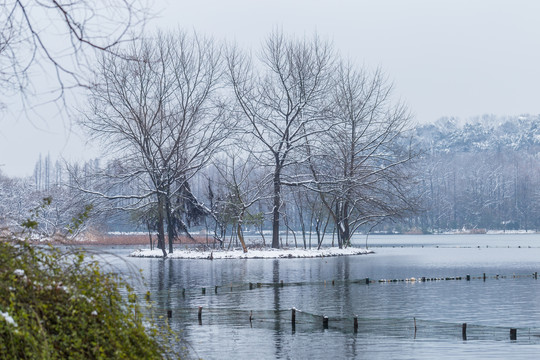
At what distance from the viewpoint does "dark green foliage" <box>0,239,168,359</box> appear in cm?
769

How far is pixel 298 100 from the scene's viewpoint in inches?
2354

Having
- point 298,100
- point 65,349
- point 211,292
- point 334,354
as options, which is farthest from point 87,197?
point 65,349

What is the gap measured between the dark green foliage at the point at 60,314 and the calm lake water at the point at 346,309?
899 millimetres

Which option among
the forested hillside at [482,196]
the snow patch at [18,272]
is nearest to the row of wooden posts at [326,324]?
the snow patch at [18,272]

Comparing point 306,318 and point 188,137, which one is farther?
point 188,137

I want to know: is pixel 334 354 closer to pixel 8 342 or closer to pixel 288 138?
pixel 8 342

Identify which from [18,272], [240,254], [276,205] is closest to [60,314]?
[18,272]

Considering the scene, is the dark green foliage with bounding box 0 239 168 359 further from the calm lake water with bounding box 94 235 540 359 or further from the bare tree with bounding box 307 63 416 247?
the bare tree with bounding box 307 63 416 247

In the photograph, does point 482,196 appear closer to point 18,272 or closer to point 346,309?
point 346,309

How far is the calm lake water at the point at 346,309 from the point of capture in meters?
19.2

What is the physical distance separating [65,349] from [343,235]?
194 ft

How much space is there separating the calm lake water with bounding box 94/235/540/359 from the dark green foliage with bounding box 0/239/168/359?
90 centimetres

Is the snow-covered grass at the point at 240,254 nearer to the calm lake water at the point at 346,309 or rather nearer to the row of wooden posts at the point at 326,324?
the calm lake water at the point at 346,309

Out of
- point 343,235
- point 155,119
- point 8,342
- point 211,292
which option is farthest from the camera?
point 343,235
